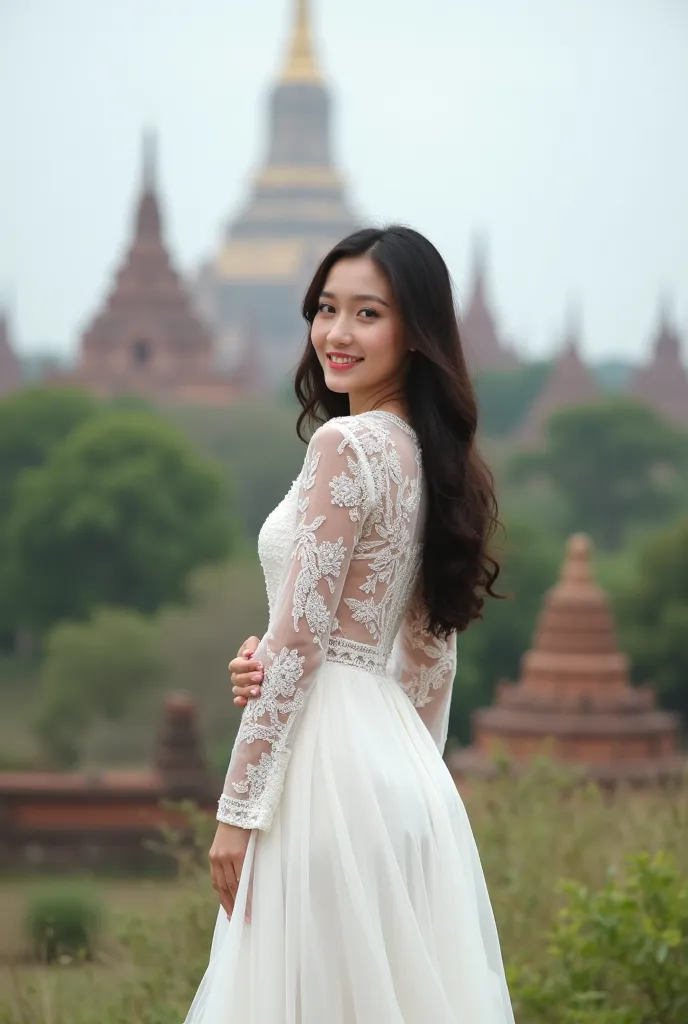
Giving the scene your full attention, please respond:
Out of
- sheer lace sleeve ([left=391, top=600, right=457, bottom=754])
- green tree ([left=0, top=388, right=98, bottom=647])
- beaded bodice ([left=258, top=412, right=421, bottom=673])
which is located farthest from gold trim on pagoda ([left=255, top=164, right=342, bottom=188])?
beaded bodice ([left=258, top=412, right=421, bottom=673])

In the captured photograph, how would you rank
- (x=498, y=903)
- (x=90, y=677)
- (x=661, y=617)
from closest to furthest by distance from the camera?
(x=498, y=903) → (x=90, y=677) → (x=661, y=617)

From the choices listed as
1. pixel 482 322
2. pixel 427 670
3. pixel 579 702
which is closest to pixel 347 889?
pixel 427 670

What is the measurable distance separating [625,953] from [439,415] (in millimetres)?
1945

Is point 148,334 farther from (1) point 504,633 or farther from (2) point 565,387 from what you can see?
(1) point 504,633

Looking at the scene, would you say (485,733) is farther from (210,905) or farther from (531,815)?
(210,905)

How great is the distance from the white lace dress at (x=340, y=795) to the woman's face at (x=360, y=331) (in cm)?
10

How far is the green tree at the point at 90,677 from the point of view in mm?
25531

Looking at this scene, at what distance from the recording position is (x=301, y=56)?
83750 mm

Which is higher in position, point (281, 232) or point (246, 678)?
point (246, 678)

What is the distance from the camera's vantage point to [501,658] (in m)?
28.5

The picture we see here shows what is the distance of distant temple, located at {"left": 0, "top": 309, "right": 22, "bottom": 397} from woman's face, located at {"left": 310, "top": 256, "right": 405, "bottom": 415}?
6523 centimetres

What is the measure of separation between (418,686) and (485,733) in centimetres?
1646

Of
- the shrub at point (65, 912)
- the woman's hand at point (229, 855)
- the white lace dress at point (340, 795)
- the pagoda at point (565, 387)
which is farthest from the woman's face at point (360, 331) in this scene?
the pagoda at point (565, 387)

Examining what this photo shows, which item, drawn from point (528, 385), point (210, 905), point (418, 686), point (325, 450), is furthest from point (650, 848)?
point (528, 385)
